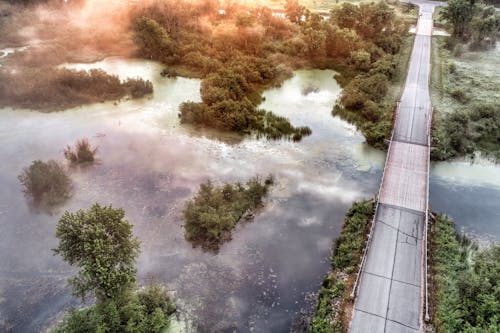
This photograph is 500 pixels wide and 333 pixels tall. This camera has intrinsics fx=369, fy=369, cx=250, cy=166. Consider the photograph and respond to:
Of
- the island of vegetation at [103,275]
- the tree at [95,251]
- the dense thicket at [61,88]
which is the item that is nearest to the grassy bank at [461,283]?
the island of vegetation at [103,275]

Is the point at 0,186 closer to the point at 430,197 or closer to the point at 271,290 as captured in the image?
the point at 271,290

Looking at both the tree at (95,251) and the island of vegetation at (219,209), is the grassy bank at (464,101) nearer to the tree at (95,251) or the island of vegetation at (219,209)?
the island of vegetation at (219,209)

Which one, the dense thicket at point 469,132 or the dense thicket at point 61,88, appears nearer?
the dense thicket at point 469,132

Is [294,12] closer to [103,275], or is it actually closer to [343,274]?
[343,274]

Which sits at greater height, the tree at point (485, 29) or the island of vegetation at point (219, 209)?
the tree at point (485, 29)

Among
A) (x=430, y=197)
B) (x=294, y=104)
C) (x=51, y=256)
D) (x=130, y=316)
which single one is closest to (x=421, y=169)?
(x=430, y=197)

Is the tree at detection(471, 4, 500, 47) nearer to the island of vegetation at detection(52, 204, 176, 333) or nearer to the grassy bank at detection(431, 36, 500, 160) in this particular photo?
the grassy bank at detection(431, 36, 500, 160)

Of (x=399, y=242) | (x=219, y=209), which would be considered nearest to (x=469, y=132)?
(x=399, y=242)

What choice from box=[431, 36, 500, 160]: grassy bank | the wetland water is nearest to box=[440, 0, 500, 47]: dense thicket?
box=[431, 36, 500, 160]: grassy bank
